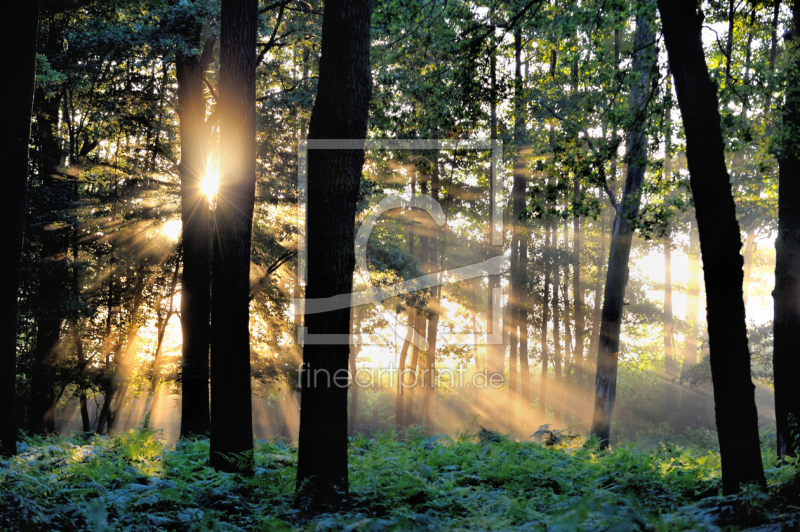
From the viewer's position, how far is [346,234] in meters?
5.28

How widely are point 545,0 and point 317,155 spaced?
5.22 metres

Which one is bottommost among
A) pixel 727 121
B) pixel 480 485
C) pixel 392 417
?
pixel 392 417

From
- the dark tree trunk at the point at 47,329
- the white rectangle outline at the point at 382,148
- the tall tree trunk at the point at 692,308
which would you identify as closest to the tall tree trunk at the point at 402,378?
the white rectangle outline at the point at 382,148

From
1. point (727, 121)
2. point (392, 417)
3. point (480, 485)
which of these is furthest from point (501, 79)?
point (392, 417)

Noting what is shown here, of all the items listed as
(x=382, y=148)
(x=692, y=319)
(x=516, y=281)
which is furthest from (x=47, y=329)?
(x=692, y=319)

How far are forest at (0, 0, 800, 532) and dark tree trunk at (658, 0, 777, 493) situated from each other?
0.02 metres

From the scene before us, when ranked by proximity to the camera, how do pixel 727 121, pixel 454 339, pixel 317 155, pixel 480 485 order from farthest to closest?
pixel 454 339
pixel 727 121
pixel 480 485
pixel 317 155

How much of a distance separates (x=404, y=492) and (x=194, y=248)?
9.09m

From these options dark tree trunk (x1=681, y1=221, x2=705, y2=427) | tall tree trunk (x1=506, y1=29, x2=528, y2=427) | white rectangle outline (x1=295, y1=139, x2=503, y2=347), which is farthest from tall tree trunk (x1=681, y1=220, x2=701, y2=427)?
tall tree trunk (x1=506, y1=29, x2=528, y2=427)

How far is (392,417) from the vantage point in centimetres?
3538

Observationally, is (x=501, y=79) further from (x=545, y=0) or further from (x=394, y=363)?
(x=394, y=363)

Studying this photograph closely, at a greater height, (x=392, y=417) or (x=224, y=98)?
(x=224, y=98)

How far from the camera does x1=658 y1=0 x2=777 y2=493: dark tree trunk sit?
197 inches

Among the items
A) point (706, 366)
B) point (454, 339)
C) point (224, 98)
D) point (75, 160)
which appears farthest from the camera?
point (454, 339)
